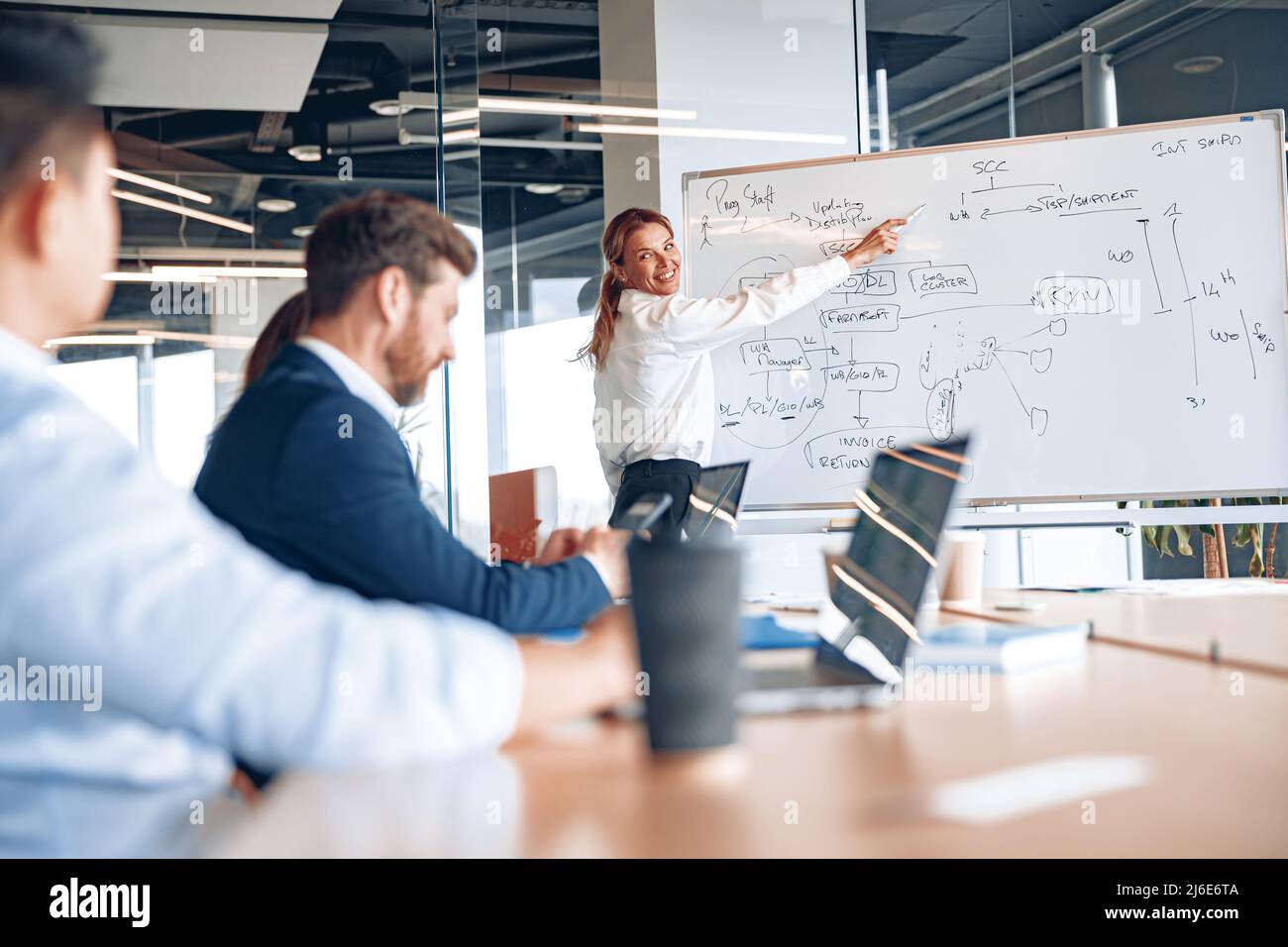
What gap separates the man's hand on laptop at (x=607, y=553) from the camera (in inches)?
49.7

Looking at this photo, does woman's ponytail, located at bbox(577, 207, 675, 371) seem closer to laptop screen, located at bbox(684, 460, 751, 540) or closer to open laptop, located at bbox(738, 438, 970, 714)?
laptop screen, located at bbox(684, 460, 751, 540)

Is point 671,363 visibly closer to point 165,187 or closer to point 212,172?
point 212,172

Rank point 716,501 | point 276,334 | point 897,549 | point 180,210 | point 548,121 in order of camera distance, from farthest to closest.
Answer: point 180,210 → point 548,121 → point 716,501 → point 276,334 → point 897,549

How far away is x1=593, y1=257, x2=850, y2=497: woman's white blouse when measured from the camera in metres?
3.27

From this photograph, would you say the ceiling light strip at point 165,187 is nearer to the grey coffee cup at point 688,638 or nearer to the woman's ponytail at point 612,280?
the woman's ponytail at point 612,280

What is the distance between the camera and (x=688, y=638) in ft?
2.32

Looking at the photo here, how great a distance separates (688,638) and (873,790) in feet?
0.49

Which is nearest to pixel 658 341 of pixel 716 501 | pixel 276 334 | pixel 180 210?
pixel 716 501

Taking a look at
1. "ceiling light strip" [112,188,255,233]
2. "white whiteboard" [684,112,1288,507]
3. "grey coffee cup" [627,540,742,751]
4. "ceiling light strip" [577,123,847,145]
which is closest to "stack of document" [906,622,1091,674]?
"grey coffee cup" [627,540,742,751]

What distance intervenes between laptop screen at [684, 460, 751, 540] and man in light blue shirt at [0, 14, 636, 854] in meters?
0.84

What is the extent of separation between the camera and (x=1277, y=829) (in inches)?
21.6
